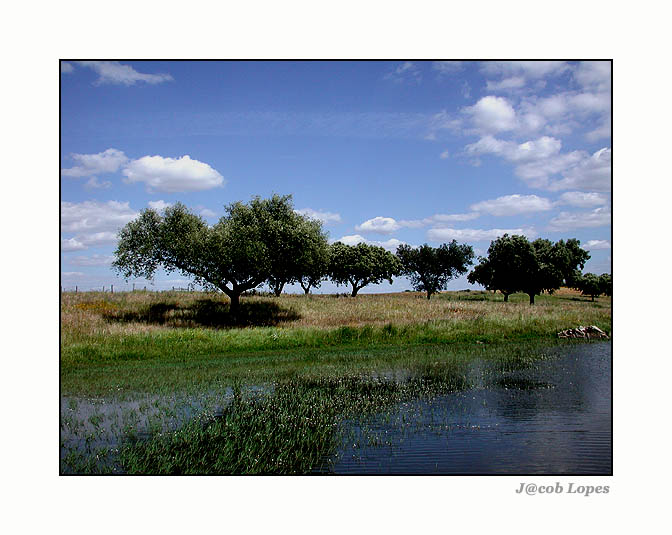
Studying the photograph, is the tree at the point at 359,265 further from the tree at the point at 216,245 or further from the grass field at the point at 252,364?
the tree at the point at 216,245

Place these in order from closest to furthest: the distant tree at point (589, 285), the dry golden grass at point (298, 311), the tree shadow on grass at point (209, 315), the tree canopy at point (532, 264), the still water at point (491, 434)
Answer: the still water at point (491, 434)
the dry golden grass at point (298, 311)
the tree shadow on grass at point (209, 315)
the distant tree at point (589, 285)
the tree canopy at point (532, 264)

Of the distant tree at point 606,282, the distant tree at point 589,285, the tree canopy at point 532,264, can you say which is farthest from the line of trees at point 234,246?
the tree canopy at point 532,264

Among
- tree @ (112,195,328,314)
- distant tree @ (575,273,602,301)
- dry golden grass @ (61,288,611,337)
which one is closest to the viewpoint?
dry golden grass @ (61,288,611,337)

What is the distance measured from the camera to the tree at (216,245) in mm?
42188

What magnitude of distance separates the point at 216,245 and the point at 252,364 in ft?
58.5

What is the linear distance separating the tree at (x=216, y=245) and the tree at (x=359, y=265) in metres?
39.8

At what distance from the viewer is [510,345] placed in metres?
34.3

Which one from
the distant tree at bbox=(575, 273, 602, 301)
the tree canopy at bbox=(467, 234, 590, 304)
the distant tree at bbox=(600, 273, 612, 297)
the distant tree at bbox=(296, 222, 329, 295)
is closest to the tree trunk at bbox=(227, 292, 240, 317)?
the distant tree at bbox=(296, 222, 329, 295)

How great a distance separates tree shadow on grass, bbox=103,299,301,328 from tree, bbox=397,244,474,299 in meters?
52.6

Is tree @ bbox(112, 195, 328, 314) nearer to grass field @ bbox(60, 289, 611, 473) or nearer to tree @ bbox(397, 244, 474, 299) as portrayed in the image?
grass field @ bbox(60, 289, 611, 473)

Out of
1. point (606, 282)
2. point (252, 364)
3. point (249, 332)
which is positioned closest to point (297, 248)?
point (249, 332)

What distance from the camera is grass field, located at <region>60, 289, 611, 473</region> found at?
42.7ft

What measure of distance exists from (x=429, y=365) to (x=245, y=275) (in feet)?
73.3

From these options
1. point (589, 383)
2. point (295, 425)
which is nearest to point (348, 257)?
point (589, 383)
